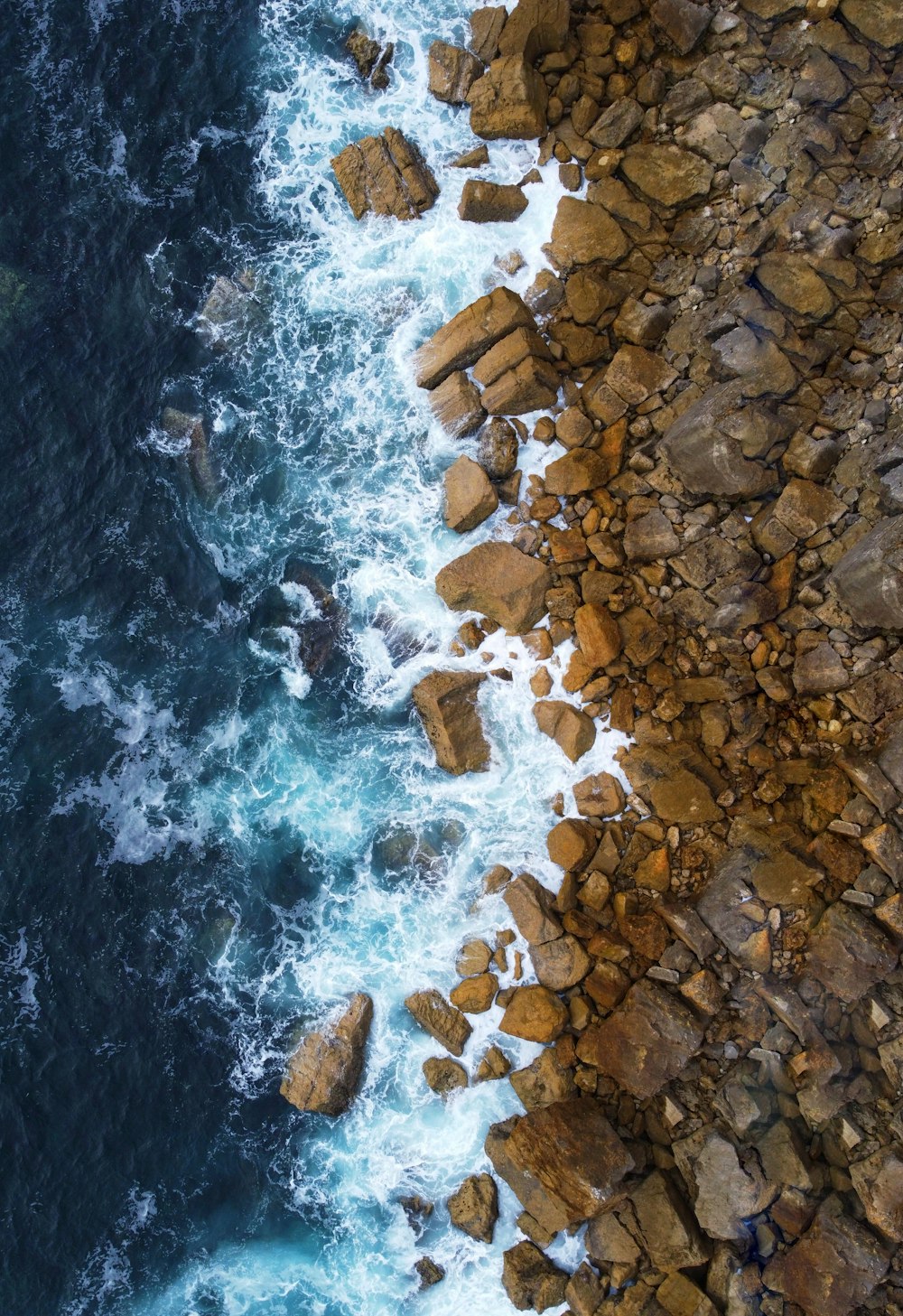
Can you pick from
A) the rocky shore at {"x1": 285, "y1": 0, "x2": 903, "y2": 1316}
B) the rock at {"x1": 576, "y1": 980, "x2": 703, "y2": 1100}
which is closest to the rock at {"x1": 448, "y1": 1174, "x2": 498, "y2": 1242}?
the rocky shore at {"x1": 285, "y1": 0, "x2": 903, "y2": 1316}

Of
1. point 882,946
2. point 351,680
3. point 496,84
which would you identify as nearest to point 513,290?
point 496,84

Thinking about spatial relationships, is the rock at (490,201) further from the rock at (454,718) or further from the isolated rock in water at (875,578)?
the isolated rock in water at (875,578)

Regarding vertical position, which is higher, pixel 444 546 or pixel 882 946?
pixel 444 546

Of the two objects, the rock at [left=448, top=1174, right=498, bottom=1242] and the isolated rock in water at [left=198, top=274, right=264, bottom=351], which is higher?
the isolated rock in water at [left=198, top=274, right=264, bottom=351]

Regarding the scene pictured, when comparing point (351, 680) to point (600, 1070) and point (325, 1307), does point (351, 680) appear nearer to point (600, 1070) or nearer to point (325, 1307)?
point (600, 1070)

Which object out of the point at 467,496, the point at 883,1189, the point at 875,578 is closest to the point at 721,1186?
the point at 883,1189

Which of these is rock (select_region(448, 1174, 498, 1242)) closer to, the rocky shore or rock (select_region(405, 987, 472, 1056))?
the rocky shore
